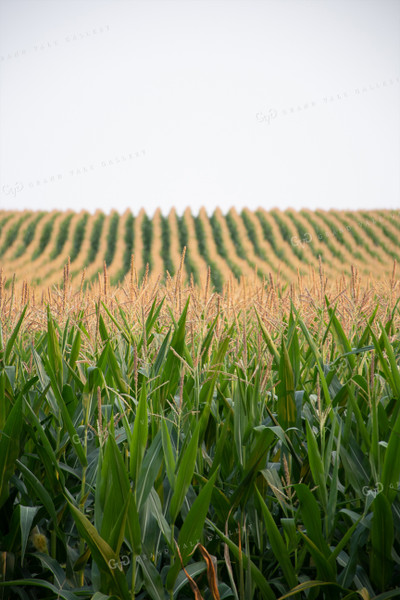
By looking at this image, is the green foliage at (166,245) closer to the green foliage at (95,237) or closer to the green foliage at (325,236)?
the green foliage at (95,237)

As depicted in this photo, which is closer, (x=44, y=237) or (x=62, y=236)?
(x=44, y=237)

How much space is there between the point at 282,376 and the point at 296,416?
119mm

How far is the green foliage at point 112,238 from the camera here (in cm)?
2066

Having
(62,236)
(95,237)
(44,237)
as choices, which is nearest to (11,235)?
(44,237)

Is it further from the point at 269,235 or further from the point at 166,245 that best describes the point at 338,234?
the point at 166,245

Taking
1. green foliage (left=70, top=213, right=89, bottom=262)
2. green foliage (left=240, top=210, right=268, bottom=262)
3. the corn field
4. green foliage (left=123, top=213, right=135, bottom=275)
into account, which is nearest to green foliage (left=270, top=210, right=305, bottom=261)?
green foliage (left=240, top=210, right=268, bottom=262)

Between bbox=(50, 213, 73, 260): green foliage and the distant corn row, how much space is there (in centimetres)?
5

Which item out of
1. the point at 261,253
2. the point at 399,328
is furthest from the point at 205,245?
the point at 399,328

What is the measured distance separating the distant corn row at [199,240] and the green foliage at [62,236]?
0.05 meters

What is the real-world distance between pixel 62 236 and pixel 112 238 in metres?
2.53

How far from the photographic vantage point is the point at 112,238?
23719 mm

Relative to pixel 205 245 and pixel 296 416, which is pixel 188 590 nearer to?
pixel 296 416

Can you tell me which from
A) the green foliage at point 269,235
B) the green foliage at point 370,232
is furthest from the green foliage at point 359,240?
the green foliage at point 269,235

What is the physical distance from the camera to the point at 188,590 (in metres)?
0.99
